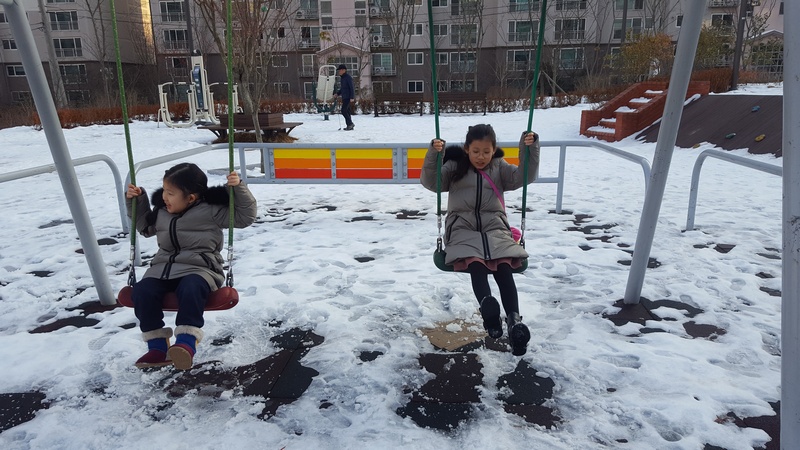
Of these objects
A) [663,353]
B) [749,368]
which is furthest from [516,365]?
[749,368]

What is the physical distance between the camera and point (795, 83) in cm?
168

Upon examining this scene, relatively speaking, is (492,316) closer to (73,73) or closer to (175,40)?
(73,73)

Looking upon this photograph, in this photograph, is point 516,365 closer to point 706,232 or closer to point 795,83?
point 795,83

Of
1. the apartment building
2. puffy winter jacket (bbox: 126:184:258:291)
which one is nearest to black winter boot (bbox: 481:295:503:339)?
puffy winter jacket (bbox: 126:184:258:291)

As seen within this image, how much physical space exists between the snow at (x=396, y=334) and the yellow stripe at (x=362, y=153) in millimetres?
733

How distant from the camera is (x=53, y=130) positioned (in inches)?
138

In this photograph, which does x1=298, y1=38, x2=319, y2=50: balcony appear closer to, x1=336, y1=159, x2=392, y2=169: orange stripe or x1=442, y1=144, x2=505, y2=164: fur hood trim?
x1=336, y1=159, x2=392, y2=169: orange stripe

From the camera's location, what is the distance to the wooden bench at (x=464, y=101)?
21086mm

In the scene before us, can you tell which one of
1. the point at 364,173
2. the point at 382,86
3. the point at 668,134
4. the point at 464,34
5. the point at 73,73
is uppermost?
the point at 464,34

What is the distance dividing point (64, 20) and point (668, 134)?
46.5 meters

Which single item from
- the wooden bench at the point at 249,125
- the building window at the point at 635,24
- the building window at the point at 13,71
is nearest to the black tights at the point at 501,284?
the wooden bench at the point at 249,125

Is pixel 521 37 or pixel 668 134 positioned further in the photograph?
pixel 521 37

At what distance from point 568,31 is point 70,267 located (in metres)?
38.8

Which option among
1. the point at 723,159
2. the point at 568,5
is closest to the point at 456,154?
Answer: the point at 723,159
